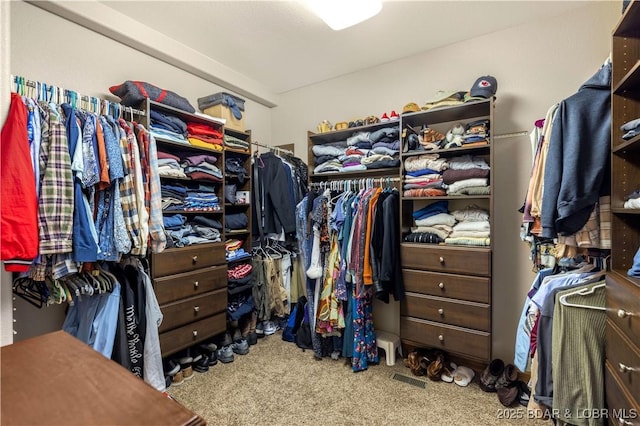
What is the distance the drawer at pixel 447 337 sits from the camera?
198cm

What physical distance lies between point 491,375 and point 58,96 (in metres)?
3.11

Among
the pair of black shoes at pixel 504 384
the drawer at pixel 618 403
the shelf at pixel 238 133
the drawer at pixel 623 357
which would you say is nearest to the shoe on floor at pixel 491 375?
the pair of black shoes at pixel 504 384

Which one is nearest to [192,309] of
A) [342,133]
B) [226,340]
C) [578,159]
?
[226,340]

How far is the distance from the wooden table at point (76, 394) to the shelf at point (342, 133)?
2272 millimetres

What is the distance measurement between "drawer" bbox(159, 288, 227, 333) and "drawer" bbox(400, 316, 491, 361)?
142 cm

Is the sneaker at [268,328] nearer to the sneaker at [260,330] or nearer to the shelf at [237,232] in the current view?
the sneaker at [260,330]

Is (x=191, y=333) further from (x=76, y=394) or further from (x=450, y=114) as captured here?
(x=450, y=114)

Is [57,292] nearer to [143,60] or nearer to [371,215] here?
[143,60]

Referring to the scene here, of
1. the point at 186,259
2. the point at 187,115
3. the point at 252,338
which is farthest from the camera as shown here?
the point at 252,338

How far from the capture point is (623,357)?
99 centimetres

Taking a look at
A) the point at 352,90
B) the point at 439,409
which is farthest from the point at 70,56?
the point at 439,409

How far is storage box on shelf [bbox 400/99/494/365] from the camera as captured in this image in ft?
6.52

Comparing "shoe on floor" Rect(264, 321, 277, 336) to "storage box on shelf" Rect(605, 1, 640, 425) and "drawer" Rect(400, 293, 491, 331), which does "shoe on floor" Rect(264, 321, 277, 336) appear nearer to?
"drawer" Rect(400, 293, 491, 331)

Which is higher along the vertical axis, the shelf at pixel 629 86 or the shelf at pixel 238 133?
the shelf at pixel 238 133
